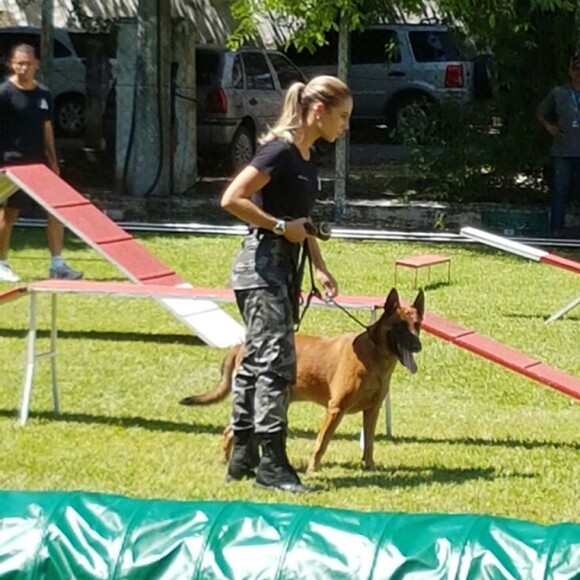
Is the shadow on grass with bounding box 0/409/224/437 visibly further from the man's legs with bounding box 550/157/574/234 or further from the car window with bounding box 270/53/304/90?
the car window with bounding box 270/53/304/90

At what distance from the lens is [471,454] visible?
26.0ft

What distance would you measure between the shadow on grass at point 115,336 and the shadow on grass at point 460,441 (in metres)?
2.56

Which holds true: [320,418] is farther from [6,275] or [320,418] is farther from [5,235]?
[5,235]

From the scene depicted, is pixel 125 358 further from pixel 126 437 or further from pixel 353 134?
pixel 353 134

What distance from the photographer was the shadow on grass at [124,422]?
8328 mm

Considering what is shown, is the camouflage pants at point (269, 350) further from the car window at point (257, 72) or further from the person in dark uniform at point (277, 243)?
the car window at point (257, 72)

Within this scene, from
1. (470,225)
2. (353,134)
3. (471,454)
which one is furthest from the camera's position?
(353,134)

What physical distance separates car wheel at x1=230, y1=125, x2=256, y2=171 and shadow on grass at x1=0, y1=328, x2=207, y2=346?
10.8 m

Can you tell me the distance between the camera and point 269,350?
22.4ft

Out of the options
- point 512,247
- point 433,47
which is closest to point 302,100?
point 512,247

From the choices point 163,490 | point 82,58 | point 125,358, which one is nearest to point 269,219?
point 163,490

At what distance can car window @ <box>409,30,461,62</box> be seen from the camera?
1037 inches

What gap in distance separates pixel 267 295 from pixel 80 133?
58.5 ft

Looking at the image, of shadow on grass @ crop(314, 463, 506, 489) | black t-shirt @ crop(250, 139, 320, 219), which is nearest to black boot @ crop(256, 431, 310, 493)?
shadow on grass @ crop(314, 463, 506, 489)
